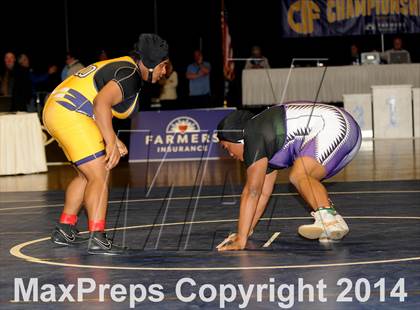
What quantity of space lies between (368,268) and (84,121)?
8.25 feet

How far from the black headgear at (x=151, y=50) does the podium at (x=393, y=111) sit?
12.5 m

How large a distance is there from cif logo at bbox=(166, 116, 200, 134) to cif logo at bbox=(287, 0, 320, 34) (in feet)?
27.4

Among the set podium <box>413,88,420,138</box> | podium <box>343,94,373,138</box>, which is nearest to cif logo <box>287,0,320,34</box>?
podium <box>343,94,373,138</box>

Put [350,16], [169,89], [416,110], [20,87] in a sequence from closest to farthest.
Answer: [416,110]
[20,87]
[169,89]
[350,16]

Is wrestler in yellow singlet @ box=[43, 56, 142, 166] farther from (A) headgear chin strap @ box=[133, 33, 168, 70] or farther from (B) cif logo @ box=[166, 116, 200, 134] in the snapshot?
(B) cif logo @ box=[166, 116, 200, 134]

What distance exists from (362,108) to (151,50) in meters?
12.6

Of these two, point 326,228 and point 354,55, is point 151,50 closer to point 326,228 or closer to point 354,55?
point 326,228

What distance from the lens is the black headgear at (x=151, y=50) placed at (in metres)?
8.35

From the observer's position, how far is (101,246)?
26.8ft

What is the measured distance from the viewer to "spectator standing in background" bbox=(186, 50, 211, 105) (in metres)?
22.8

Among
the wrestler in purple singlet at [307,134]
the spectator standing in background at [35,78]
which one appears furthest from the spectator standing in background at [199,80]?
the wrestler in purple singlet at [307,134]

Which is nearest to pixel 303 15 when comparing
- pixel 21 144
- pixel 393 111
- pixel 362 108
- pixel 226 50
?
pixel 226 50

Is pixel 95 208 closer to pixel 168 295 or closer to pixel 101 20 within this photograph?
pixel 168 295

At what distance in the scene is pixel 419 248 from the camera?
7.83 metres
